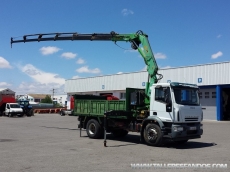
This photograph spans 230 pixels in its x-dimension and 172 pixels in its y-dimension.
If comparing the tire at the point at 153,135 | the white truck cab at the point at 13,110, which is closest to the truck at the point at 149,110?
the tire at the point at 153,135

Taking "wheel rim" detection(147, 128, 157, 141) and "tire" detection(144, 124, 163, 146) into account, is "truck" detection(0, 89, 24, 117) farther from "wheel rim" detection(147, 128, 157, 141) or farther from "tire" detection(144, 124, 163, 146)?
"wheel rim" detection(147, 128, 157, 141)

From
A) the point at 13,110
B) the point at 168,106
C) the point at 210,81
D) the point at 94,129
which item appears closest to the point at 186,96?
the point at 168,106

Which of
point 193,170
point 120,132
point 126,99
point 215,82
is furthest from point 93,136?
point 215,82

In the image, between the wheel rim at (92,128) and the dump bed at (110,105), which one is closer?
the dump bed at (110,105)

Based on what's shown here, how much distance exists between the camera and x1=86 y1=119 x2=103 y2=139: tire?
15469mm

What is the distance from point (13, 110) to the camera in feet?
135

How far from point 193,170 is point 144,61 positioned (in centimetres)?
841

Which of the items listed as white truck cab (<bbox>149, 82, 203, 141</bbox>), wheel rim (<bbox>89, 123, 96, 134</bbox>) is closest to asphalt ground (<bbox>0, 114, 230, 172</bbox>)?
white truck cab (<bbox>149, 82, 203, 141</bbox>)

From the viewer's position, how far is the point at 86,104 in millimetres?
16438

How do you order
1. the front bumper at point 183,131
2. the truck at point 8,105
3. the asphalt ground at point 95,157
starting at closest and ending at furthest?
the asphalt ground at point 95,157 → the front bumper at point 183,131 → the truck at point 8,105

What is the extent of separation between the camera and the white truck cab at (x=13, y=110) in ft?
135

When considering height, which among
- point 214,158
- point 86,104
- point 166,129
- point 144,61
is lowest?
point 214,158

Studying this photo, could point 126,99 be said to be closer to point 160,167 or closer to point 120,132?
point 120,132

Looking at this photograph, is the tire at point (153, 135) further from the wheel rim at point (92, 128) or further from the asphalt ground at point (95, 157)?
the wheel rim at point (92, 128)
